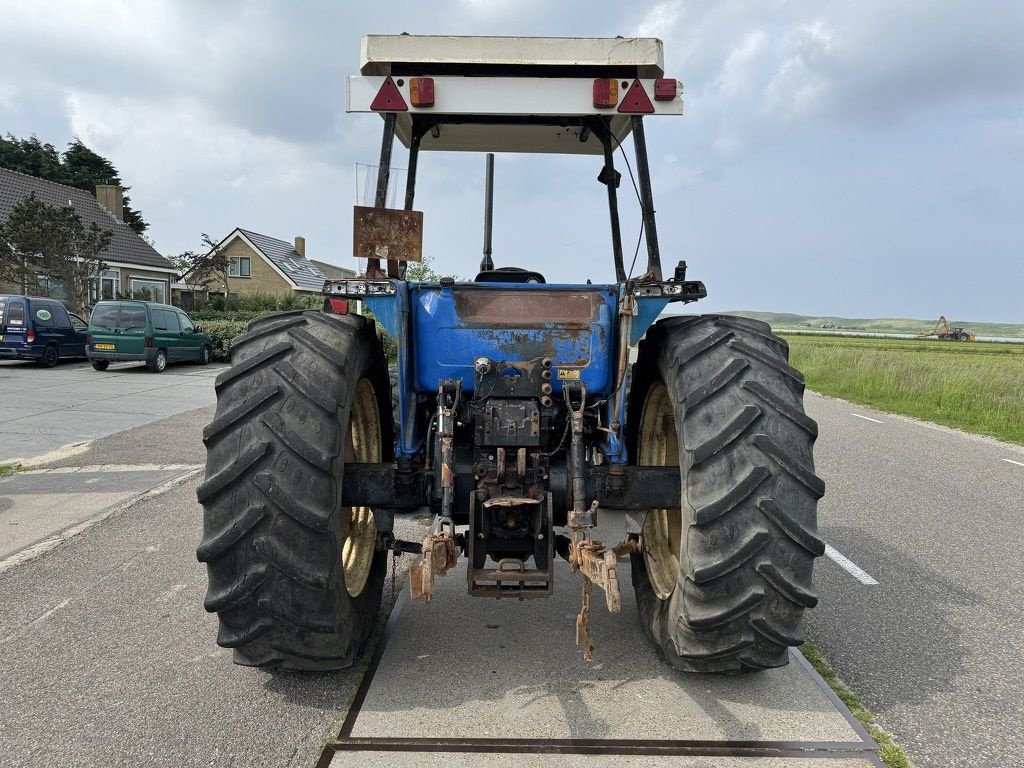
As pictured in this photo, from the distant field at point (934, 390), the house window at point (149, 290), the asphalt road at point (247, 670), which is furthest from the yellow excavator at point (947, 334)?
the asphalt road at point (247, 670)

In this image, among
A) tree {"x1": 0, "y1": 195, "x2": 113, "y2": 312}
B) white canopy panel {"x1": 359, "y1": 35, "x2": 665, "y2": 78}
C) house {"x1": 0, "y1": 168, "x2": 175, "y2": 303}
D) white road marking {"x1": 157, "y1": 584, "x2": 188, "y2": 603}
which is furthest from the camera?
house {"x1": 0, "y1": 168, "x2": 175, "y2": 303}

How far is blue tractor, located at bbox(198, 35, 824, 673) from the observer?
8.84 feet

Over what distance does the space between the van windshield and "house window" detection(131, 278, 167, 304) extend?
11.9 m

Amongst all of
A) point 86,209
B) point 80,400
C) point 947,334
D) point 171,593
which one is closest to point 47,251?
point 86,209

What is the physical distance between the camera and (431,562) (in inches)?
104

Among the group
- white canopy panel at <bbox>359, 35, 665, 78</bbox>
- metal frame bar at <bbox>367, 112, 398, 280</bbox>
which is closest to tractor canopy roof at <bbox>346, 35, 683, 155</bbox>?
white canopy panel at <bbox>359, 35, 665, 78</bbox>

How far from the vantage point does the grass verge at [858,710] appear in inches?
103

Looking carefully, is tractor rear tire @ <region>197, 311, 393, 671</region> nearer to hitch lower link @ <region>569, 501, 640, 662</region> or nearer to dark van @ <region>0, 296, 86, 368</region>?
hitch lower link @ <region>569, 501, 640, 662</region>

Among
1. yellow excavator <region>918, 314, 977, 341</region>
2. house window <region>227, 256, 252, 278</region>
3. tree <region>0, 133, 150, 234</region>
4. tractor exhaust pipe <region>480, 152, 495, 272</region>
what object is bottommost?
yellow excavator <region>918, 314, 977, 341</region>

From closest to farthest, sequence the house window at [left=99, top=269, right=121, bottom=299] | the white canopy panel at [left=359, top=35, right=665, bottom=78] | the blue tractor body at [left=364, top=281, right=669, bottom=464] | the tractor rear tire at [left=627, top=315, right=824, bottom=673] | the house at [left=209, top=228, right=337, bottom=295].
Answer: the tractor rear tire at [left=627, top=315, right=824, bottom=673], the blue tractor body at [left=364, top=281, right=669, bottom=464], the white canopy panel at [left=359, top=35, right=665, bottom=78], the house window at [left=99, top=269, right=121, bottom=299], the house at [left=209, top=228, right=337, bottom=295]

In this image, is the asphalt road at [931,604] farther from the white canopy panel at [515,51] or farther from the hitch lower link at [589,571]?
the white canopy panel at [515,51]

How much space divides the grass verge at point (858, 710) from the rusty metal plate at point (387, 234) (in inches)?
101

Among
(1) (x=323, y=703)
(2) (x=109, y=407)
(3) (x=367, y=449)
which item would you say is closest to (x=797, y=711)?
(1) (x=323, y=703)

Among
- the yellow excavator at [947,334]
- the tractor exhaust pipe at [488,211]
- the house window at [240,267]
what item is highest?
the house window at [240,267]
